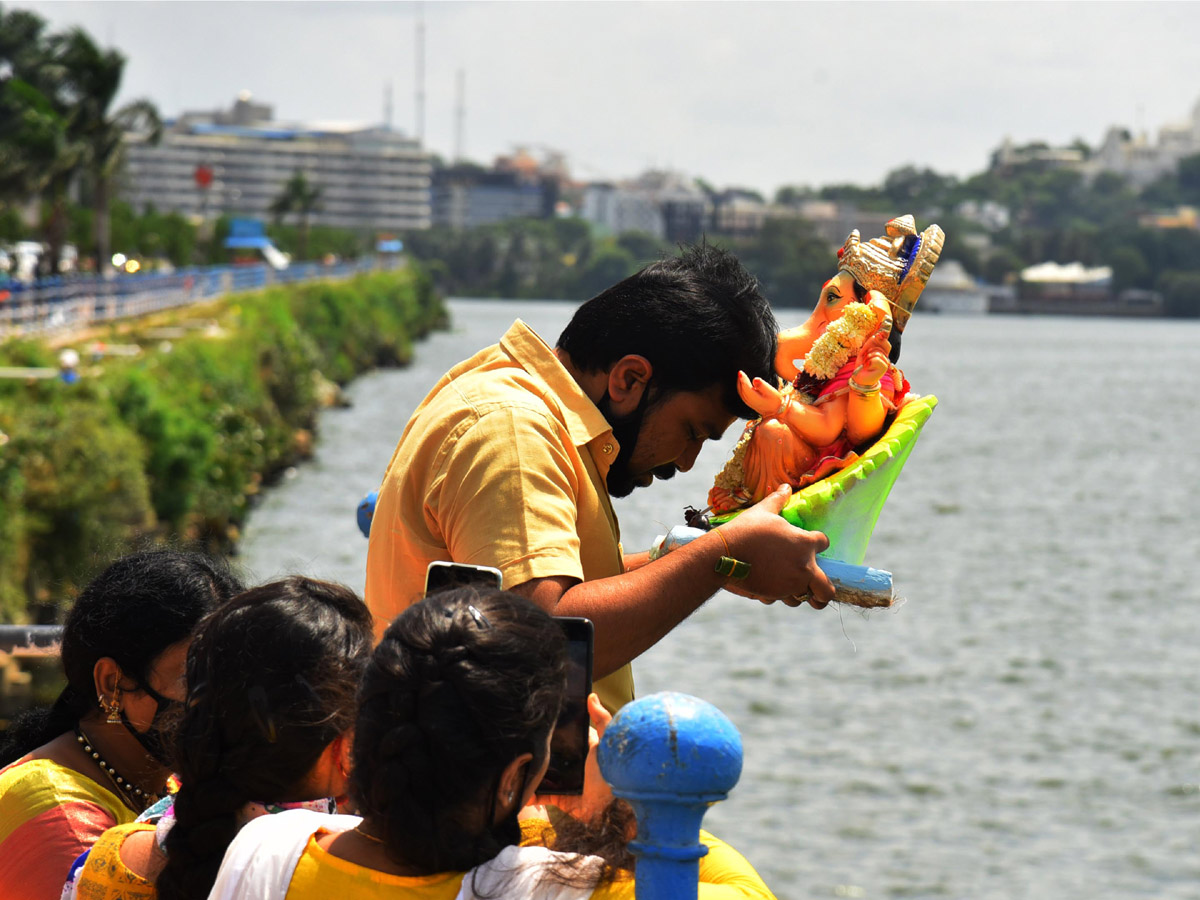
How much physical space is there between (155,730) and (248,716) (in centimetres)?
53

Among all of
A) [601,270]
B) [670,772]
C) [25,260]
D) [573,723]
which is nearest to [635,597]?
[573,723]

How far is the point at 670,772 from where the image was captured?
1.49 m

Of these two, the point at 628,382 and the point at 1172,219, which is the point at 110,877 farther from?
the point at 1172,219

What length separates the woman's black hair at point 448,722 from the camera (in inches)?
66.9

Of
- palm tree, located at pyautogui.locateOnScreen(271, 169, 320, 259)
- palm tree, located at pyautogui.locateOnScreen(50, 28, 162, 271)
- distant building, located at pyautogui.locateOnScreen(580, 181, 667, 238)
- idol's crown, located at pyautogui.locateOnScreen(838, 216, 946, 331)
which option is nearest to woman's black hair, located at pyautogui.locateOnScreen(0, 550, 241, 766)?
idol's crown, located at pyautogui.locateOnScreen(838, 216, 946, 331)

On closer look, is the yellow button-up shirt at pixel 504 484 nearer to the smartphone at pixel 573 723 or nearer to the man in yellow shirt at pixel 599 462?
the man in yellow shirt at pixel 599 462

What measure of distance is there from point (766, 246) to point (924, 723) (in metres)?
35.3

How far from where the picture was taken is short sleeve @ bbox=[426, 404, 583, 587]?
2188mm

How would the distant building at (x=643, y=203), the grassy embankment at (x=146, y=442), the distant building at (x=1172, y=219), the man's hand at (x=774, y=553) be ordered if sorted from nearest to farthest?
the man's hand at (x=774, y=553) → the grassy embankment at (x=146, y=442) → the distant building at (x=643, y=203) → the distant building at (x=1172, y=219)

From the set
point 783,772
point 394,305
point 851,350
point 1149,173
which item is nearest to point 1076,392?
point 394,305

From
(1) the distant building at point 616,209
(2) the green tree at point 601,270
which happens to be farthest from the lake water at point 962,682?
(1) the distant building at point 616,209

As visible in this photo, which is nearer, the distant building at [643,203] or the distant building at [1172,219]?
the distant building at [643,203]

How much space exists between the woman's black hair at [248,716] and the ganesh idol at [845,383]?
1096 millimetres

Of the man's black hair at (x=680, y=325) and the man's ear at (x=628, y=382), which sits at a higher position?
the man's black hair at (x=680, y=325)
